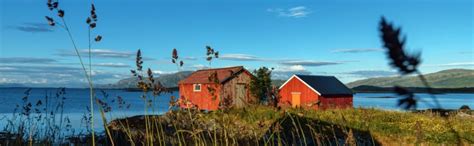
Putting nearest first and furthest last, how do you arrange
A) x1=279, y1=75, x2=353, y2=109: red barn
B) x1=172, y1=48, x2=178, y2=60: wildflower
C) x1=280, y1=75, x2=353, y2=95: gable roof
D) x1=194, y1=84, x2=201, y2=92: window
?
x1=172, y1=48, x2=178, y2=60: wildflower, x1=279, y1=75, x2=353, y2=109: red barn, x1=280, y1=75, x2=353, y2=95: gable roof, x1=194, y1=84, x2=201, y2=92: window

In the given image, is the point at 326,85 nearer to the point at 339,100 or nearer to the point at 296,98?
the point at 339,100

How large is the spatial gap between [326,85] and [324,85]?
308mm

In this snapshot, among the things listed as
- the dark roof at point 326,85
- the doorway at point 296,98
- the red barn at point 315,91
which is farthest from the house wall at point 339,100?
the doorway at point 296,98

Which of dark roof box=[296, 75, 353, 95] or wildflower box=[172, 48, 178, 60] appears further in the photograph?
dark roof box=[296, 75, 353, 95]

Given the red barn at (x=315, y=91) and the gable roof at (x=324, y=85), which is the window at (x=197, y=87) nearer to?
the red barn at (x=315, y=91)

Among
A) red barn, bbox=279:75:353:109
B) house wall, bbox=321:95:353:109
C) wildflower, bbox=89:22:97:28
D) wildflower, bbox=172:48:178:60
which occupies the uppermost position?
wildflower, bbox=89:22:97:28

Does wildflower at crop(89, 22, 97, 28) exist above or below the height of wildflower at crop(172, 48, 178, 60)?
above

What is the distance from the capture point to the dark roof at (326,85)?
37.2 meters

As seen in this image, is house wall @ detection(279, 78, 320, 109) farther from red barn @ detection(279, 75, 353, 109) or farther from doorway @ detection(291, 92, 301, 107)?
doorway @ detection(291, 92, 301, 107)

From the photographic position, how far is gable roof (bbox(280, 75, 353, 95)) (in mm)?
37022

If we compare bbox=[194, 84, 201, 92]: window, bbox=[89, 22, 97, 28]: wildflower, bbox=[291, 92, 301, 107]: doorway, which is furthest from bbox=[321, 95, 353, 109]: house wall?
bbox=[89, 22, 97, 28]: wildflower

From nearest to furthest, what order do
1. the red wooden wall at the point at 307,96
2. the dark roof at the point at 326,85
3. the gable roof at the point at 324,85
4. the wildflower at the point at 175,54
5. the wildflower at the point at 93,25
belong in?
1. the wildflower at the point at 93,25
2. the wildflower at the point at 175,54
3. the red wooden wall at the point at 307,96
4. the gable roof at the point at 324,85
5. the dark roof at the point at 326,85

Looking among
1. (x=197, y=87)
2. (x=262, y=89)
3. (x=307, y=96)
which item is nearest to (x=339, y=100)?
(x=307, y=96)

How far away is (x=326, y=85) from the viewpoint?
38.5 meters
